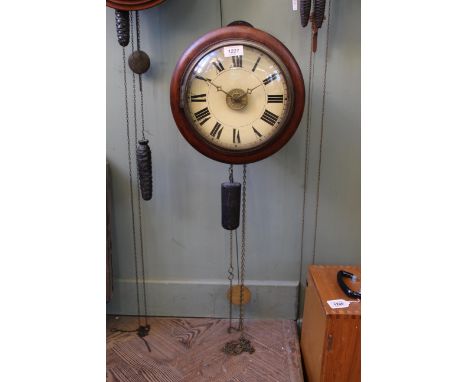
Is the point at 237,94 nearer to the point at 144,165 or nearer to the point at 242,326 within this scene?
the point at 144,165

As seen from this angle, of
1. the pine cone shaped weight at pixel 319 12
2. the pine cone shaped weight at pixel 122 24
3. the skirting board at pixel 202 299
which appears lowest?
the skirting board at pixel 202 299

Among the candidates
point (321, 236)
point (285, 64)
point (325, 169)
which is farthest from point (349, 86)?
point (321, 236)

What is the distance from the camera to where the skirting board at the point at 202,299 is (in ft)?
5.82

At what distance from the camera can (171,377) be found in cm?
145

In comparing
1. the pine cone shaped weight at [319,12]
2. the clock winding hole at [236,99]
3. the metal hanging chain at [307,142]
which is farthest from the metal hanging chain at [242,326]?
the pine cone shaped weight at [319,12]

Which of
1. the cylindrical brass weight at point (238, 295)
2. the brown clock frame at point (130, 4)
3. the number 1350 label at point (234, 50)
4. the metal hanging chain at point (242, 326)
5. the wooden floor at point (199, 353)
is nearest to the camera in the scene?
the number 1350 label at point (234, 50)

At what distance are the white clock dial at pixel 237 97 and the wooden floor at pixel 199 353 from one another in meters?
0.86

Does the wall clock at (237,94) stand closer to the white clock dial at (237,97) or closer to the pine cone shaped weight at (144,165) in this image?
the white clock dial at (237,97)

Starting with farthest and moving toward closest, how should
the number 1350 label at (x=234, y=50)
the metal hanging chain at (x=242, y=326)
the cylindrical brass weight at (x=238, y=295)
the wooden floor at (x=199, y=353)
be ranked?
the cylindrical brass weight at (x=238, y=295), the metal hanging chain at (x=242, y=326), the wooden floor at (x=199, y=353), the number 1350 label at (x=234, y=50)

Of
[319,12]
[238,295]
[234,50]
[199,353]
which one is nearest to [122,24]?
[234,50]

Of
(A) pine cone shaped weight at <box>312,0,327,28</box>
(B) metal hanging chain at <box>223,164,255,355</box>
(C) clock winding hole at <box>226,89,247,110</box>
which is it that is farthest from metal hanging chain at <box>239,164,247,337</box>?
(A) pine cone shaped weight at <box>312,0,327,28</box>

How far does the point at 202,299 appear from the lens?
1807mm

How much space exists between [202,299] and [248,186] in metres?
0.59

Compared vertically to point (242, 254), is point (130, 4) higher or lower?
higher
